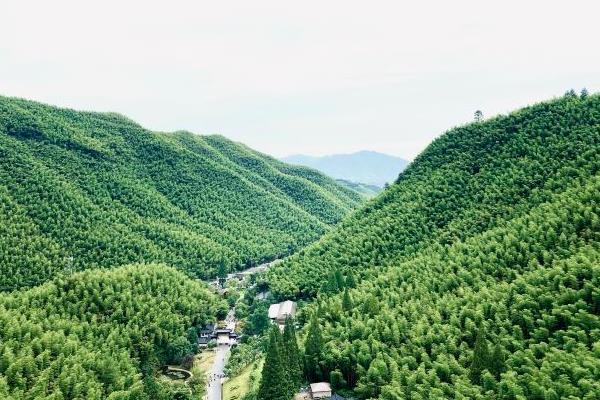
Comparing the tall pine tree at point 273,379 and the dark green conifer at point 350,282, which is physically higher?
the dark green conifer at point 350,282

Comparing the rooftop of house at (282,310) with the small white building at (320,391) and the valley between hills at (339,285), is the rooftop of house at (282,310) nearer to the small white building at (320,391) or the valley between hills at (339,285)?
the valley between hills at (339,285)

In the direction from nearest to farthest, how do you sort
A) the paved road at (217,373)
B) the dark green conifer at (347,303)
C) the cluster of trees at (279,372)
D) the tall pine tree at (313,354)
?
the cluster of trees at (279,372), the tall pine tree at (313,354), the paved road at (217,373), the dark green conifer at (347,303)

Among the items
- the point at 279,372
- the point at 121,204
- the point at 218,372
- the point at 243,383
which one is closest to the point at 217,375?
the point at 218,372

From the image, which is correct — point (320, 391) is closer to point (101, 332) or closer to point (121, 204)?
point (101, 332)

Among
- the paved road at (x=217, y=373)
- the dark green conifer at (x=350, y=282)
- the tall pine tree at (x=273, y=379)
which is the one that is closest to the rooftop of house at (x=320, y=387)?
the tall pine tree at (x=273, y=379)

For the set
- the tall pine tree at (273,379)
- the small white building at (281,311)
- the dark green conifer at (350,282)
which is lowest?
the tall pine tree at (273,379)

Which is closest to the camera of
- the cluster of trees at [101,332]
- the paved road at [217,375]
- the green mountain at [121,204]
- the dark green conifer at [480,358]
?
the dark green conifer at [480,358]

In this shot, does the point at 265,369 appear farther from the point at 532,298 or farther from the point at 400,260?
the point at 400,260
